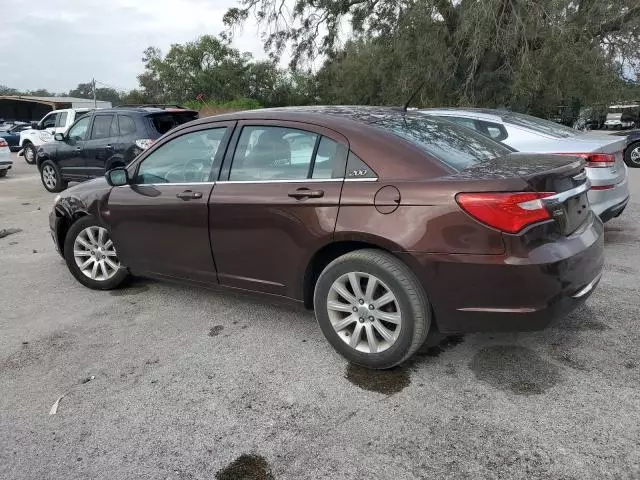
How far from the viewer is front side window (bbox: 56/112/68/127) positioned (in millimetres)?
17281

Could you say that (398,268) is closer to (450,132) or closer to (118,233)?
(450,132)

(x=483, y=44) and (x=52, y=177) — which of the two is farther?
(x=483, y=44)

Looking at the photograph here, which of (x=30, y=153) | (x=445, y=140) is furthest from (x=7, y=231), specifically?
(x=30, y=153)

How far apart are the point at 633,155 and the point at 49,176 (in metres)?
14.1

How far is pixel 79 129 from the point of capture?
1098 centimetres

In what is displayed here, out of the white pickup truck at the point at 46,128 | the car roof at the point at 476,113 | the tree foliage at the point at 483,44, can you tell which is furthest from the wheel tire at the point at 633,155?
the white pickup truck at the point at 46,128

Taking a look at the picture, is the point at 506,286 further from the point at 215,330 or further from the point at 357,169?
the point at 215,330

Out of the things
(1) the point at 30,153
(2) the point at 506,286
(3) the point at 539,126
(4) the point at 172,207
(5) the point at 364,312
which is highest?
(3) the point at 539,126

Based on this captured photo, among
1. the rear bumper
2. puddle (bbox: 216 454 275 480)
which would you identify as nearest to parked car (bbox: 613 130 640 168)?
the rear bumper

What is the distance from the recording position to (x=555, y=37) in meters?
14.7

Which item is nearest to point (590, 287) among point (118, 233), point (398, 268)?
point (398, 268)

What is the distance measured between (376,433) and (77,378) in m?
1.88

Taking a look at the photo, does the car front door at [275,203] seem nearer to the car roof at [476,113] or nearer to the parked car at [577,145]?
the parked car at [577,145]

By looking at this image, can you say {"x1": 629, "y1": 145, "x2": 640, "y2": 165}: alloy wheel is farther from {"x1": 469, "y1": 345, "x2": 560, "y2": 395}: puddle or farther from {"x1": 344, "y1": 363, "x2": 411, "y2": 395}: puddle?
{"x1": 344, "y1": 363, "x2": 411, "y2": 395}: puddle
